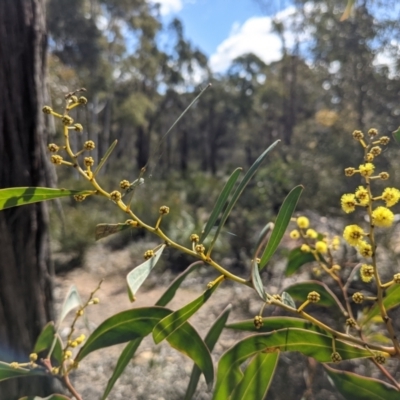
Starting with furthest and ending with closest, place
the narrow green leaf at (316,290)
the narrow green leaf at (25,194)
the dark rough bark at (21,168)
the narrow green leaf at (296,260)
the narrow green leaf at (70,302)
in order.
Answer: the dark rough bark at (21,168)
the narrow green leaf at (70,302)
the narrow green leaf at (296,260)
the narrow green leaf at (316,290)
the narrow green leaf at (25,194)

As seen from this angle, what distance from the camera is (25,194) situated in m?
0.72

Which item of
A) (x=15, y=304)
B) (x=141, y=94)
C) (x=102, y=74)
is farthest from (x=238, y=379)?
(x=141, y=94)

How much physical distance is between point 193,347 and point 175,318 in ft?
0.46

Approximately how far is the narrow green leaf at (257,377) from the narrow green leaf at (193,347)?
61 millimetres

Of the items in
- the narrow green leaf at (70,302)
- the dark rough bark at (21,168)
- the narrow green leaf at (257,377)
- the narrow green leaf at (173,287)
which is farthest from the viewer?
the dark rough bark at (21,168)

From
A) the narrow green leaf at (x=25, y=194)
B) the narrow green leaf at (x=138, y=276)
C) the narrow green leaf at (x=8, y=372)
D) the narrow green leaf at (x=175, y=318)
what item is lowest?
the narrow green leaf at (x=8, y=372)

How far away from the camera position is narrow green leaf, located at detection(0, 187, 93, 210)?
709mm

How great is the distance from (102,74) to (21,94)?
19.9 meters

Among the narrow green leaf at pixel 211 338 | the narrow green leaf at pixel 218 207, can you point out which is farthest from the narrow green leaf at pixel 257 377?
the narrow green leaf at pixel 218 207

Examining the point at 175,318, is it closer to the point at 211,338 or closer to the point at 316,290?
the point at 211,338

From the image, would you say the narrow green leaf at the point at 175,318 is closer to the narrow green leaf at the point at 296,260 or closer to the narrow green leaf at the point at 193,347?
the narrow green leaf at the point at 193,347

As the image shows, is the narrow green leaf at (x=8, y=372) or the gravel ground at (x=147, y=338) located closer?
the narrow green leaf at (x=8, y=372)

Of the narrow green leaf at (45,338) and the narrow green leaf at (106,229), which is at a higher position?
the narrow green leaf at (106,229)

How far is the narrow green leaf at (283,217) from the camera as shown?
0.75 m
